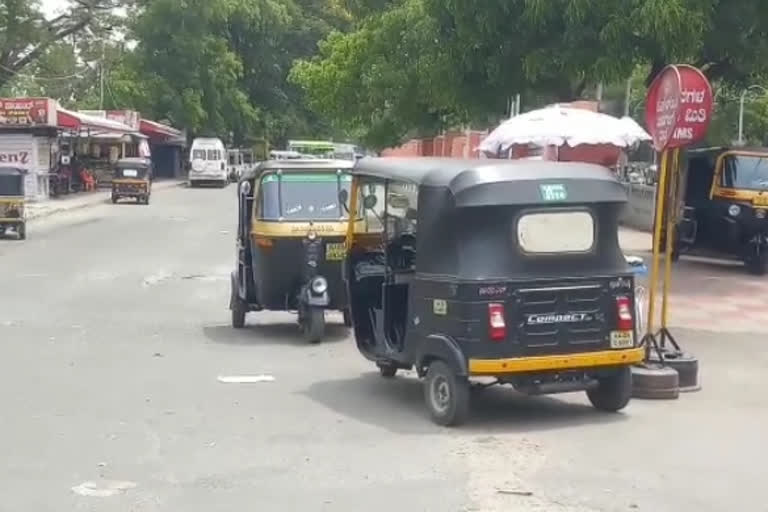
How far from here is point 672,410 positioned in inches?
395

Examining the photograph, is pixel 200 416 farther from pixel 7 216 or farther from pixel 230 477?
pixel 7 216

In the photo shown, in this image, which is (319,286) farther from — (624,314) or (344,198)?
(624,314)

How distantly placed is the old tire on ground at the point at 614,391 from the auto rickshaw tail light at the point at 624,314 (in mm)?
333

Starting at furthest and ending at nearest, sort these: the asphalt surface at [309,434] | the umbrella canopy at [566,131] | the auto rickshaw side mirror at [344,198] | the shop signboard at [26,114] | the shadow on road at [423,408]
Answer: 1. the shop signboard at [26,114]
2. the umbrella canopy at [566,131]
3. the auto rickshaw side mirror at [344,198]
4. the shadow on road at [423,408]
5. the asphalt surface at [309,434]

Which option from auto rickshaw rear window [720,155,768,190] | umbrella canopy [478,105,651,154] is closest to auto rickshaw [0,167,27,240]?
umbrella canopy [478,105,651,154]

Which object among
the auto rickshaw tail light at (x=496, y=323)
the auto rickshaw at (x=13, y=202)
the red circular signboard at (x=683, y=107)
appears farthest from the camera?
the auto rickshaw at (x=13, y=202)

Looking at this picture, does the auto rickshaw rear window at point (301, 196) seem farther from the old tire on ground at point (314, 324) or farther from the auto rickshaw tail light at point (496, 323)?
the auto rickshaw tail light at point (496, 323)

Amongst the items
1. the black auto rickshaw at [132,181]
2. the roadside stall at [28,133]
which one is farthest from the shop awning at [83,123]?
the black auto rickshaw at [132,181]

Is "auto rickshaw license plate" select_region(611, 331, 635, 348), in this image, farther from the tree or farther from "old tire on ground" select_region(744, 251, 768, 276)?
the tree

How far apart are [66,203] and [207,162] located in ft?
59.5

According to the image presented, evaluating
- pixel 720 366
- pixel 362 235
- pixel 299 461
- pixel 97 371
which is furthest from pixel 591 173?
pixel 97 371

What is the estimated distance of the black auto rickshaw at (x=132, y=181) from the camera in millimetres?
46219

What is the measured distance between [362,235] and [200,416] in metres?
2.38

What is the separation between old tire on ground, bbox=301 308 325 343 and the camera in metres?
13.5
